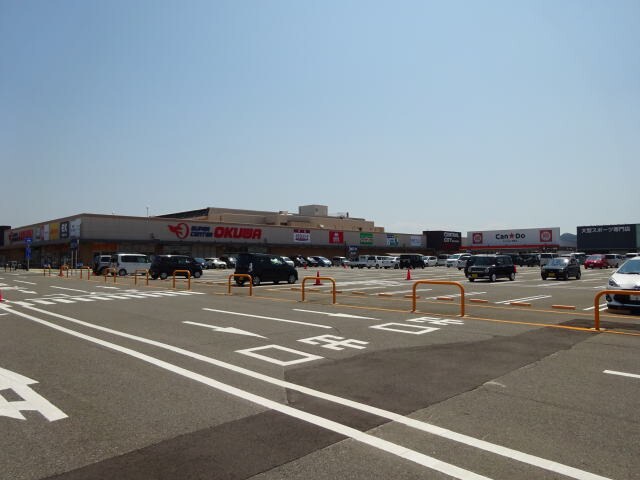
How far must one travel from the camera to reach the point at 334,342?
364 inches

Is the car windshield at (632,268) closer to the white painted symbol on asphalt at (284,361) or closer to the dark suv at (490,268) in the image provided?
the white painted symbol on asphalt at (284,361)

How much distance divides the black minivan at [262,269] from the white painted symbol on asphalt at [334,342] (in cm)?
1665

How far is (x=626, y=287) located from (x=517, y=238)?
79502 mm

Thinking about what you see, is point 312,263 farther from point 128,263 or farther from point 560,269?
point 560,269

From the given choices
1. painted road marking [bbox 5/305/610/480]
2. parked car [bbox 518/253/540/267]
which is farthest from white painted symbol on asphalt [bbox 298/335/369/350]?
parked car [bbox 518/253/540/267]

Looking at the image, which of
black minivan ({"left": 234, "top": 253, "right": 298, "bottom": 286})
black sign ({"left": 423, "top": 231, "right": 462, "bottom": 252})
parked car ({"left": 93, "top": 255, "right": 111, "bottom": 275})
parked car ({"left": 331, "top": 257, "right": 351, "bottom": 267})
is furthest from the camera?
black sign ({"left": 423, "top": 231, "right": 462, "bottom": 252})

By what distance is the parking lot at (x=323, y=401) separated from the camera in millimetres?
3873

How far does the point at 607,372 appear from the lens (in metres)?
6.72


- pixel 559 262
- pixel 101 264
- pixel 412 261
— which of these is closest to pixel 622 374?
pixel 559 262

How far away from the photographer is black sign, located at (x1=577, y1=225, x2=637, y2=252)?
79.9m

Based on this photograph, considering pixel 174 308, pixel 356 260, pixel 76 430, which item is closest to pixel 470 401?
pixel 76 430

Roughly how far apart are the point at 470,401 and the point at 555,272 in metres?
29.5

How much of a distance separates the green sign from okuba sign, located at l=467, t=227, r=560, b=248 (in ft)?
76.9

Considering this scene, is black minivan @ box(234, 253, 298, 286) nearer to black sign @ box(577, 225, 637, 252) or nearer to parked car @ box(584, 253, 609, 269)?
parked car @ box(584, 253, 609, 269)
